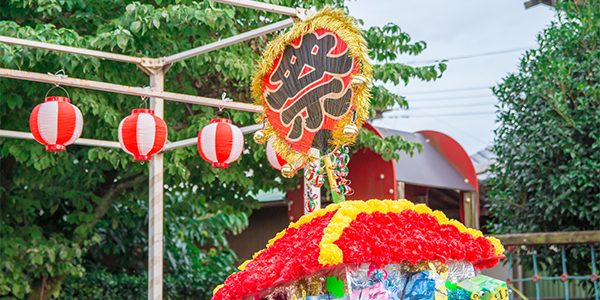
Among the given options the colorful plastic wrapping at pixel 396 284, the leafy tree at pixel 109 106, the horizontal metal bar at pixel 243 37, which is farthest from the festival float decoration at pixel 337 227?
the leafy tree at pixel 109 106

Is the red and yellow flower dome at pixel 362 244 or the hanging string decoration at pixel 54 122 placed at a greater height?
the hanging string decoration at pixel 54 122

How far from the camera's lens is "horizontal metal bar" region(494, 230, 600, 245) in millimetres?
4734

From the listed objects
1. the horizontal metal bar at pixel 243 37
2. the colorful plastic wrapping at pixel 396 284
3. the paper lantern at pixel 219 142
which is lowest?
the colorful plastic wrapping at pixel 396 284

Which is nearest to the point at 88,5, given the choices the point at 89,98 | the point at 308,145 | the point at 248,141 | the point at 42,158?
the point at 89,98

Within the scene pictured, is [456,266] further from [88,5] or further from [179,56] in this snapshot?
[88,5]

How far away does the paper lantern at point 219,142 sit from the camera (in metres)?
4.87

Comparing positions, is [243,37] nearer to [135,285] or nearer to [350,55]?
[350,55]

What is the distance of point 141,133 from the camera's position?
4.63 m

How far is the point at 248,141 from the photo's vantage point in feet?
22.7

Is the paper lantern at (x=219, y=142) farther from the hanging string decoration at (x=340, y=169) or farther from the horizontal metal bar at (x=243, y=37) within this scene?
the hanging string decoration at (x=340, y=169)

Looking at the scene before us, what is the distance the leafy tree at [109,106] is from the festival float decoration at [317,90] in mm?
1915

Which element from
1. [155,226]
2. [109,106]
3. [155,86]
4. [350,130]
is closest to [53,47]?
[155,86]

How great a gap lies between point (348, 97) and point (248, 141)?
4.50m

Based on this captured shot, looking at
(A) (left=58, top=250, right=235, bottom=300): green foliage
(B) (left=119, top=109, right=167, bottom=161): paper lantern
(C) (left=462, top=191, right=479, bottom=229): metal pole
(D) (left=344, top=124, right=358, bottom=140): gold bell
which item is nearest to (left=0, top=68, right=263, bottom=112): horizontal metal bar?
(B) (left=119, top=109, right=167, bottom=161): paper lantern
